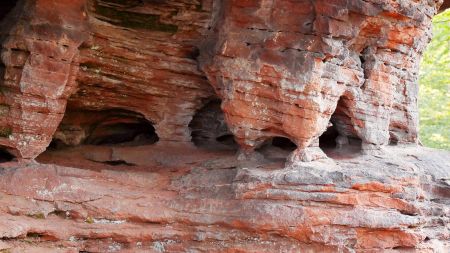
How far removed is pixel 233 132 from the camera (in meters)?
7.97

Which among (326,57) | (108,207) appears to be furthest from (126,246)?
(326,57)

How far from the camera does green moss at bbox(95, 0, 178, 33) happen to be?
8.46 m

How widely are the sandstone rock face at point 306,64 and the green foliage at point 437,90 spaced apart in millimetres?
8529

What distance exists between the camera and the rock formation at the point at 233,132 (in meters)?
7.30

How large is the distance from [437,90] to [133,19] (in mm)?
12520

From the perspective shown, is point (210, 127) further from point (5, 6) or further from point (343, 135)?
point (5, 6)

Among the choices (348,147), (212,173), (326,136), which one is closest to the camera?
(212,173)

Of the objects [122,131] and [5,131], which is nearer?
[5,131]

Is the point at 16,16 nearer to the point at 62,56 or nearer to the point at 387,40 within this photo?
the point at 62,56

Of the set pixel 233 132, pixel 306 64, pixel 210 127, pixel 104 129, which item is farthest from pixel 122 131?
pixel 306 64

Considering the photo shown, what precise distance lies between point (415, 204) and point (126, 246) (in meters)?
4.58

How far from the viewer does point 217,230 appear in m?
7.52

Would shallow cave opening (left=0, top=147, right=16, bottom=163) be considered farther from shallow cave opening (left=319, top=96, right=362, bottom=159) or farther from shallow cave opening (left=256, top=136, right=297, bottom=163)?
shallow cave opening (left=319, top=96, right=362, bottom=159)

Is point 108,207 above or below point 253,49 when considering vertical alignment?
below
